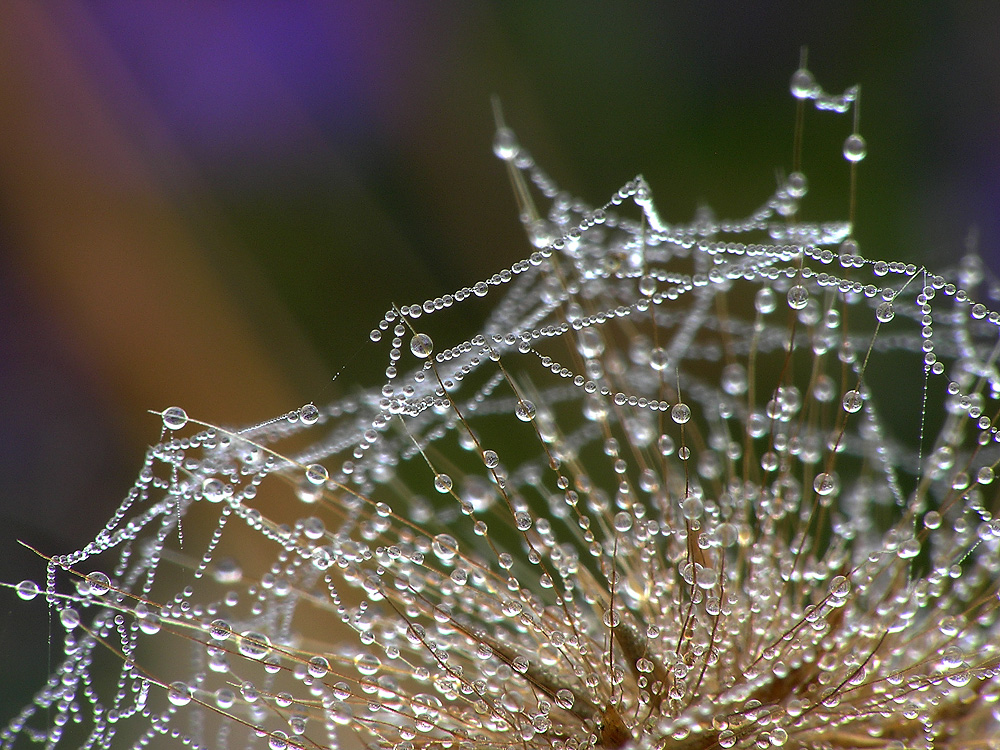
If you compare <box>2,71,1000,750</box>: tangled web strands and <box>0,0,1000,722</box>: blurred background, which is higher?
<box>0,0,1000,722</box>: blurred background

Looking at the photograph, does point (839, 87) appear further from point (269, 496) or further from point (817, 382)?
point (269, 496)

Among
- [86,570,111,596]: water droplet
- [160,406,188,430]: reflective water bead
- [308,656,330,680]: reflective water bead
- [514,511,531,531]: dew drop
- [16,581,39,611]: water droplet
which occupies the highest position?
[160,406,188,430]: reflective water bead

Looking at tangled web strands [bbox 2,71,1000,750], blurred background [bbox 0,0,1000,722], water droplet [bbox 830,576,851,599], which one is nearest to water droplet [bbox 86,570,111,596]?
tangled web strands [bbox 2,71,1000,750]

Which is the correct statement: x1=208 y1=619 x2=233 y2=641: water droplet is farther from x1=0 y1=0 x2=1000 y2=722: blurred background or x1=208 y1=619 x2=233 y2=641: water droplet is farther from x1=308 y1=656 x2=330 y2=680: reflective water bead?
x1=0 y1=0 x2=1000 y2=722: blurred background

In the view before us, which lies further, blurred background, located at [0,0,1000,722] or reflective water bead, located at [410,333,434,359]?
blurred background, located at [0,0,1000,722]

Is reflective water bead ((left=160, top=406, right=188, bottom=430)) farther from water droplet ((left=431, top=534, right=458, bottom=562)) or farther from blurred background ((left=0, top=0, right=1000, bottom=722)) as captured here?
blurred background ((left=0, top=0, right=1000, bottom=722))

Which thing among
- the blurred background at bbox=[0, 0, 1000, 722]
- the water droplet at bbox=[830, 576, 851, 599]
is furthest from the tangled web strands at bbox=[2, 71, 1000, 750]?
the blurred background at bbox=[0, 0, 1000, 722]

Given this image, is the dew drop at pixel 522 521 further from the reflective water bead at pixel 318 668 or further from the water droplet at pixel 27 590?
the water droplet at pixel 27 590

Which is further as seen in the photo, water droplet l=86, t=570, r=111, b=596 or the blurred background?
the blurred background
